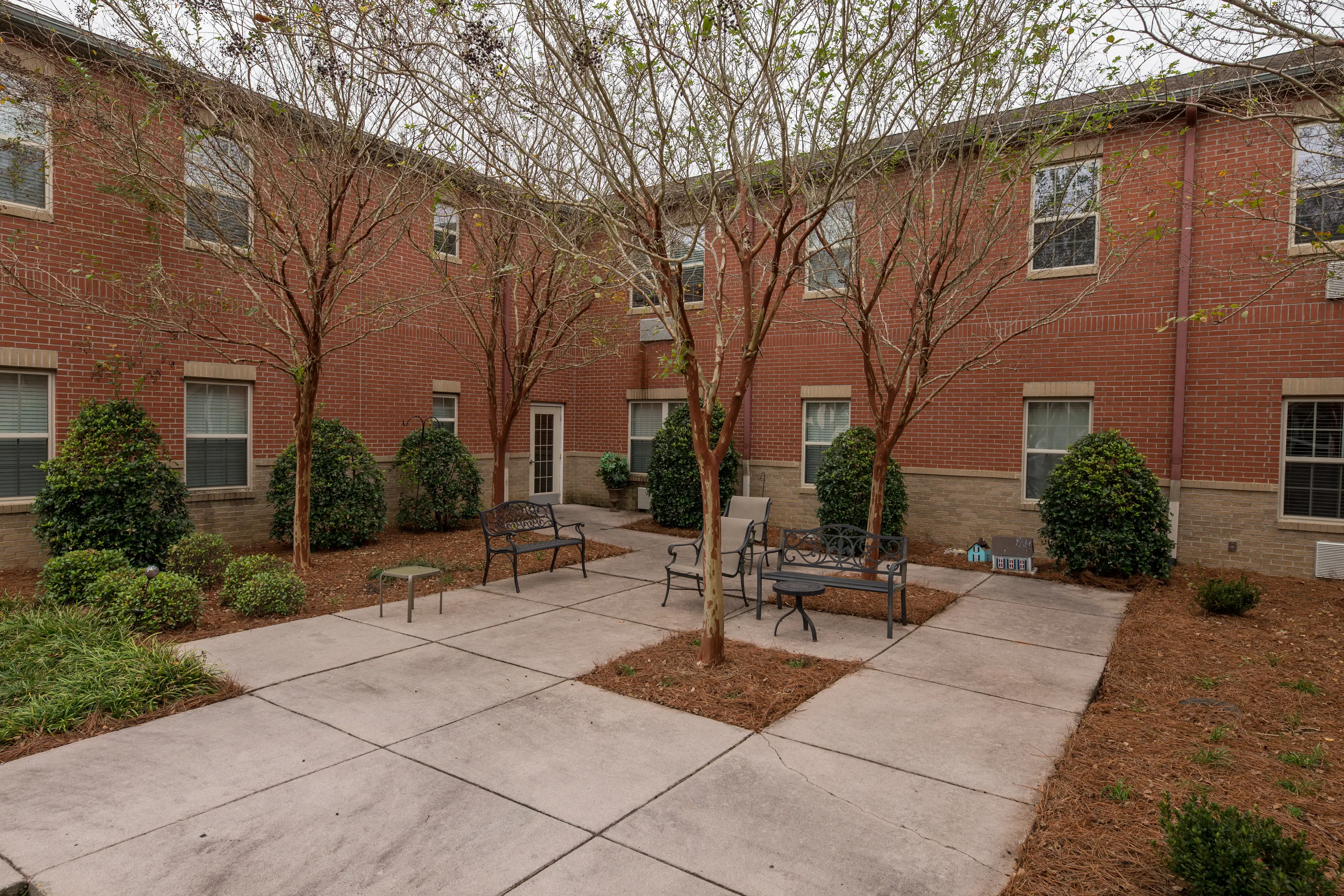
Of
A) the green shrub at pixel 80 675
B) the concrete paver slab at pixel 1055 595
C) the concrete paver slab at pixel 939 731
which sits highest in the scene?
the green shrub at pixel 80 675

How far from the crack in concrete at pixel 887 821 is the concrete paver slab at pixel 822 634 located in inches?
89.6

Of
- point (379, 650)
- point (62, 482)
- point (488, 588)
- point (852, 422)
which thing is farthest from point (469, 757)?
point (852, 422)

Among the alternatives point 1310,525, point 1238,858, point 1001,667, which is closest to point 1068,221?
point 1310,525

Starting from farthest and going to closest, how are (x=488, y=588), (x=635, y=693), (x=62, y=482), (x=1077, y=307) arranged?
(x=1077, y=307)
(x=488, y=588)
(x=62, y=482)
(x=635, y=693)

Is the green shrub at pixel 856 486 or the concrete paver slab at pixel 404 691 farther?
the green shrub at pixel 856 486

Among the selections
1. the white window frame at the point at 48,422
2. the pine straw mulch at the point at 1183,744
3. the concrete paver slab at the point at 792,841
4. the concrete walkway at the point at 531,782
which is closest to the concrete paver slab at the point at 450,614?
the concrete walkway at the point at 531,782

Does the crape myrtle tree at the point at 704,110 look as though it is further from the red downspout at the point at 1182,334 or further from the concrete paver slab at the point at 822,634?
the red downspout at the point at 1182,334

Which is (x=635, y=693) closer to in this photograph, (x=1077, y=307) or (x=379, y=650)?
(x=379, y=650)

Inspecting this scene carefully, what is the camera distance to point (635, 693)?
578 cm

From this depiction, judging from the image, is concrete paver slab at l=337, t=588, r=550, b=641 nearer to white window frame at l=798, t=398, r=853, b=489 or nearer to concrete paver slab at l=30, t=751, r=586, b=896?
concrete paver slab at l=30, t=751, r=586, b=896

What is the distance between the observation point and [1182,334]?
1065 cm

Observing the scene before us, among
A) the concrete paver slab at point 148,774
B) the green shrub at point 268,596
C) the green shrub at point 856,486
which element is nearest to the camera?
the concrete paver slab at point 148,774

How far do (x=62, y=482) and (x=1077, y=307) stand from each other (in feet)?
47.4

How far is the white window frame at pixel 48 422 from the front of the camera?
947 centimetres
